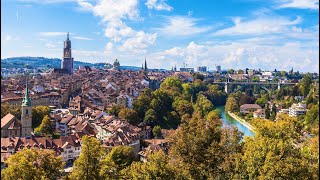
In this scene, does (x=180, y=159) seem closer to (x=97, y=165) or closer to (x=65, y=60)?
(x=97, y=165)

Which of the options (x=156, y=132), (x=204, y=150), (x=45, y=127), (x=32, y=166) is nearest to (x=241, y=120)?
(x=156, y=132)

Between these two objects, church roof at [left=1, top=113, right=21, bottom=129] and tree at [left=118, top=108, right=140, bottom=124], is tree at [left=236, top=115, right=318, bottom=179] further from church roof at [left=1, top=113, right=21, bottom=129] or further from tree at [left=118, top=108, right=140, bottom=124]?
tree at [left=118, top=108, right=140, bottom=124]

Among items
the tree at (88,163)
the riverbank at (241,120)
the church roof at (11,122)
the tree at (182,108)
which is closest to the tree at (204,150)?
the tree at (88,163)

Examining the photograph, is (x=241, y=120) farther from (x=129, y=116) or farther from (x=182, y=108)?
(x=129, y=116)

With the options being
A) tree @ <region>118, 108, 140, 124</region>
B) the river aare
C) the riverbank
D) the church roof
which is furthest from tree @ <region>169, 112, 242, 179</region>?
the riverbank

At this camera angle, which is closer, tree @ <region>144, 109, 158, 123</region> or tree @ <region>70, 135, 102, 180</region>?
tree @ <region>70, 135, 102, 180</region>

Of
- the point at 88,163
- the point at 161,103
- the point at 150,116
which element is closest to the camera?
the point at 88,163

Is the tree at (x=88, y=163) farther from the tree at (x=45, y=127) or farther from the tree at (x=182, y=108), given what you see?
the tree at (x=182, y=108)
